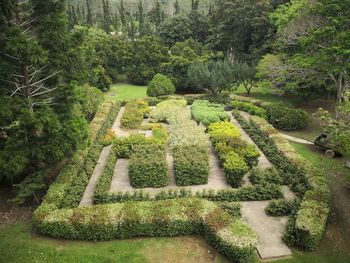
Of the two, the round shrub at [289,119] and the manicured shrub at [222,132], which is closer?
the manicured shrub at [222,132]

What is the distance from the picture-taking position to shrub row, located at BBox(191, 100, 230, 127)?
935 inches

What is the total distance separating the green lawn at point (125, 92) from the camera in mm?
36125

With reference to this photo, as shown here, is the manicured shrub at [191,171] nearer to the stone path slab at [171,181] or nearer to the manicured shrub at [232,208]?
the stone path slab at [171,181]

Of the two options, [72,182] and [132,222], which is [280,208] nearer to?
[132,222]

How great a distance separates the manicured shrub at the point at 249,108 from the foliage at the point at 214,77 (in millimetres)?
3737

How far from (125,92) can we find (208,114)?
1649 centimetres

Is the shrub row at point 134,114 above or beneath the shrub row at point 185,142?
beneath

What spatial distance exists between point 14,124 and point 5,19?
422 cm

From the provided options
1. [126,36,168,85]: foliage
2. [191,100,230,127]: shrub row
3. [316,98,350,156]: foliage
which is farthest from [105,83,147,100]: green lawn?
[316,98,350,156]: foliage

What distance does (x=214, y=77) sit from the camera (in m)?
31.7

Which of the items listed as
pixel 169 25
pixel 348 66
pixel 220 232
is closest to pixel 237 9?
pixel 169 25

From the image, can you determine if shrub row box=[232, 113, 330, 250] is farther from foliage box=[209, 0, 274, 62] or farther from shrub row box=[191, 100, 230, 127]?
foliage box=[209, 0, 274, 62]

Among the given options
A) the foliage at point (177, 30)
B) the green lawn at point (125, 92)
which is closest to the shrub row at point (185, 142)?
the green lawn at point (125, 92)

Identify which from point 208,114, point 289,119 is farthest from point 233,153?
point 289,119
